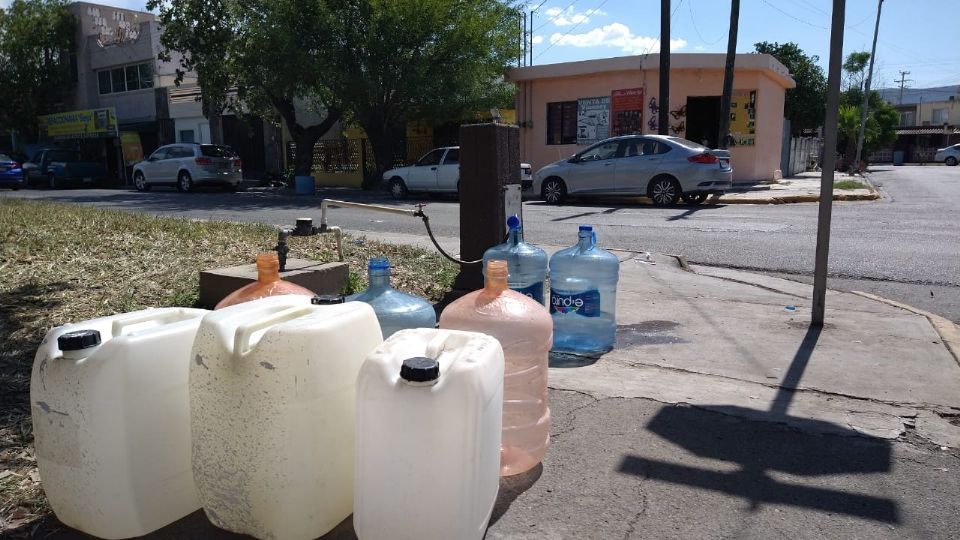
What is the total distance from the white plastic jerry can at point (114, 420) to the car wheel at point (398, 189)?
17706mm

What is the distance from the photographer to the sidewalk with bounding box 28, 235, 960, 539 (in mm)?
2707

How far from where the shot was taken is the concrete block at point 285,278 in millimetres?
4980

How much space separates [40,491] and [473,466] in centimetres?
189

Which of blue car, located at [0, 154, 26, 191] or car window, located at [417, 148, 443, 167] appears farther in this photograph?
blue car, located at [0, 154, 26, 191]

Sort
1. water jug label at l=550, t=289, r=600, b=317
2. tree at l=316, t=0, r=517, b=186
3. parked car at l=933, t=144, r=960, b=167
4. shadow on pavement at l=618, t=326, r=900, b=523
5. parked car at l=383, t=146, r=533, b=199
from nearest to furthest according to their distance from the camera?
shadow on pavement at l=618, t=326, r=900, b=523 < water jug label at l=550, t=289, r=600, b=317 < parked car at l=383, t=146, r=533, b=199 < tree at l=316, t=0, r=517, b=186 < parked car at l=933, t=144, r=960, b=167

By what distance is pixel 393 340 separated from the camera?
7.91ft

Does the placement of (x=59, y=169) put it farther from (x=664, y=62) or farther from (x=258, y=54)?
(x=664, y=62)

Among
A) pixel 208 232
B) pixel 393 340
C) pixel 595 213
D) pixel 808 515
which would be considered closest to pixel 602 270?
pixel 808 515

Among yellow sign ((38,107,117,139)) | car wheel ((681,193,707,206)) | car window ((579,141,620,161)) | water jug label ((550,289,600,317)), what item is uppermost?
yellow sign ((38,107,117,139))

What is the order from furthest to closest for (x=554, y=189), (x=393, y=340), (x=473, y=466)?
(x=554, y=189)
(x=393, y=340)
(x=473, y=466)

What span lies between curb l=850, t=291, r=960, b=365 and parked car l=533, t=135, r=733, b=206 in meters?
9.07

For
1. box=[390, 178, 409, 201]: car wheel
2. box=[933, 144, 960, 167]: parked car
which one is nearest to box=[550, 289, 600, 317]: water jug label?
box=[390, 178, 409, 201]: car wheel

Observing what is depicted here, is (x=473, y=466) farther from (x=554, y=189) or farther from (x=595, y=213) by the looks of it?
(x=554, y=189)

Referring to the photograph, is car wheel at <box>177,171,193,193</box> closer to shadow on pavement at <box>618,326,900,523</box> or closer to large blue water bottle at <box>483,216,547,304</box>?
large blue water bottle at <box>483,216,547,304</box>
